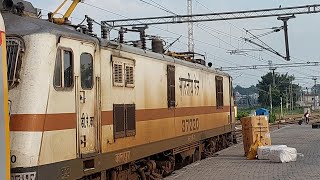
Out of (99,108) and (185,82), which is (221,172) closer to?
(185,82)

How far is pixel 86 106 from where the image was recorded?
8742 millimetres

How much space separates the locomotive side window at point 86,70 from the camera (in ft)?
28.6

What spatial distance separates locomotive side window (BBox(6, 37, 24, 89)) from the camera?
7.35 m

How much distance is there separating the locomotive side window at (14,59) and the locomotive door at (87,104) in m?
1.30

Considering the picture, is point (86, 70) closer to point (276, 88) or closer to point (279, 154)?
point (279, 154)

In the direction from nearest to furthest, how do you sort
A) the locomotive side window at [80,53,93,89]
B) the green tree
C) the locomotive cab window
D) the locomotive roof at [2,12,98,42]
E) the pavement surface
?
the locomotive roof at [2,12,98,42] → the locomotive cab window → the locomotive side window at [80,53,93,89] → the pavement surface → the green tree

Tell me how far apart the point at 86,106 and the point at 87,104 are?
6 centimetres

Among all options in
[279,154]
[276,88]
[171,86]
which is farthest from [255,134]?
[276,88]

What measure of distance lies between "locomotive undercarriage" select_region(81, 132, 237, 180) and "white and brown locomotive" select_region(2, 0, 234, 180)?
1.1 inches

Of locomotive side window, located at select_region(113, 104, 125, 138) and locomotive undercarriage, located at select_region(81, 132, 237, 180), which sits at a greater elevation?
locomotive side window, located at select_region(113, 104, 125, 138)

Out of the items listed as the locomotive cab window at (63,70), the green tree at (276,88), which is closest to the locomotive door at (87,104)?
the locomotive cab window at (63,70)

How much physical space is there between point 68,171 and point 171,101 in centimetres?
636

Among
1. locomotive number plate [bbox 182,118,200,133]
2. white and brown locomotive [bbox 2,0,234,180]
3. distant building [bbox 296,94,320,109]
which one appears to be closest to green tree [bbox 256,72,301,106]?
distant building [bbox 296,94,320,109]

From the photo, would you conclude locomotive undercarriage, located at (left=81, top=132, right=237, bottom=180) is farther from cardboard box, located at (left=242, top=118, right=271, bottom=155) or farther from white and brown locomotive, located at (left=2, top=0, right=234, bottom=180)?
cardboard box, located at (left=242, top=118, right=271, bottom=155)
